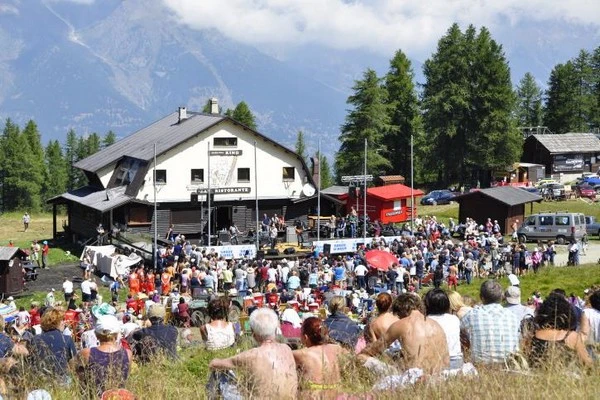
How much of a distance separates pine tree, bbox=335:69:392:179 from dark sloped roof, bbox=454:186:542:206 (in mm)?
21667

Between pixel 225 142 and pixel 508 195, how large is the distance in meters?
15.5

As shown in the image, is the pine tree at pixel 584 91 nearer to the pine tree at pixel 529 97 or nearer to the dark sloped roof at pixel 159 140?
the pine tree at pixel 529 97

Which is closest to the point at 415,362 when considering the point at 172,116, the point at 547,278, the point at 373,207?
the point at 547,278

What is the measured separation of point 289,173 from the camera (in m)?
45.8

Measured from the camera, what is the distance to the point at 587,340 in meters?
9.15

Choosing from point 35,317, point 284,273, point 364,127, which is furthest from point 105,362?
point 364,127

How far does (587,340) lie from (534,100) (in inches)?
4274

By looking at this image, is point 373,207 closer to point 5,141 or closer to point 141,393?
point 141,393

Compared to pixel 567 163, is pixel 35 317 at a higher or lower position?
lower

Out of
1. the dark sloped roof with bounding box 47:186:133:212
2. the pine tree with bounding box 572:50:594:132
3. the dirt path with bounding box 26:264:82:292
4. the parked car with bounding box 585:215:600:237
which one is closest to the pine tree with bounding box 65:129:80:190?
the pine tree with bounding box 572:50:594:132

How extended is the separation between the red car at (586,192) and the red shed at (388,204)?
56.9ft

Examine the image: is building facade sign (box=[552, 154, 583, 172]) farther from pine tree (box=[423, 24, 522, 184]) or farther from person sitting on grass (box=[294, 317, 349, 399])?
person sitting on grass (box=[294, 317, 349, 399])

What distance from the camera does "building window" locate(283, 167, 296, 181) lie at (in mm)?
45625

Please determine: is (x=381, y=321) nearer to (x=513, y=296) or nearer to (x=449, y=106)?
(x=513, y=296)
